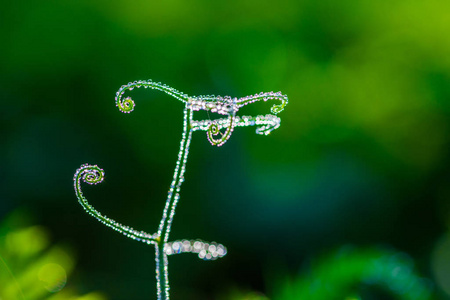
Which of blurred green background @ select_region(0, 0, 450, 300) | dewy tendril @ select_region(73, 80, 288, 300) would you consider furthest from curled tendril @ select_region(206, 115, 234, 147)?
blurred green background @ select_region(0, 0, 450, 300)

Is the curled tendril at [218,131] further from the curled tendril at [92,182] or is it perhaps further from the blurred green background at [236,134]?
the blurred green background at [236,134]

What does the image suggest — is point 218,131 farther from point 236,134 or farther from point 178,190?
point 236,134

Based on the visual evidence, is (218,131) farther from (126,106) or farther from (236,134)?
(236,134)

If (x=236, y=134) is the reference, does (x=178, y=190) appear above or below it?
below

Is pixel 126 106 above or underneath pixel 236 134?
underneath

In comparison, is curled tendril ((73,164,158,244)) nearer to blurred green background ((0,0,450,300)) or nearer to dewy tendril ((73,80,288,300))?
dewy tendril ((73,80,288,300))

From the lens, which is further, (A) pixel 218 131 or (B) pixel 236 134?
(B) pixel 236 134

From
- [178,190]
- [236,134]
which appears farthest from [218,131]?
[236,134]

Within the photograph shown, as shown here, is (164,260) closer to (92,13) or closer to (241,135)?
(241,135)

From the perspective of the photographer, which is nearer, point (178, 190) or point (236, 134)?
point (178, 190)
